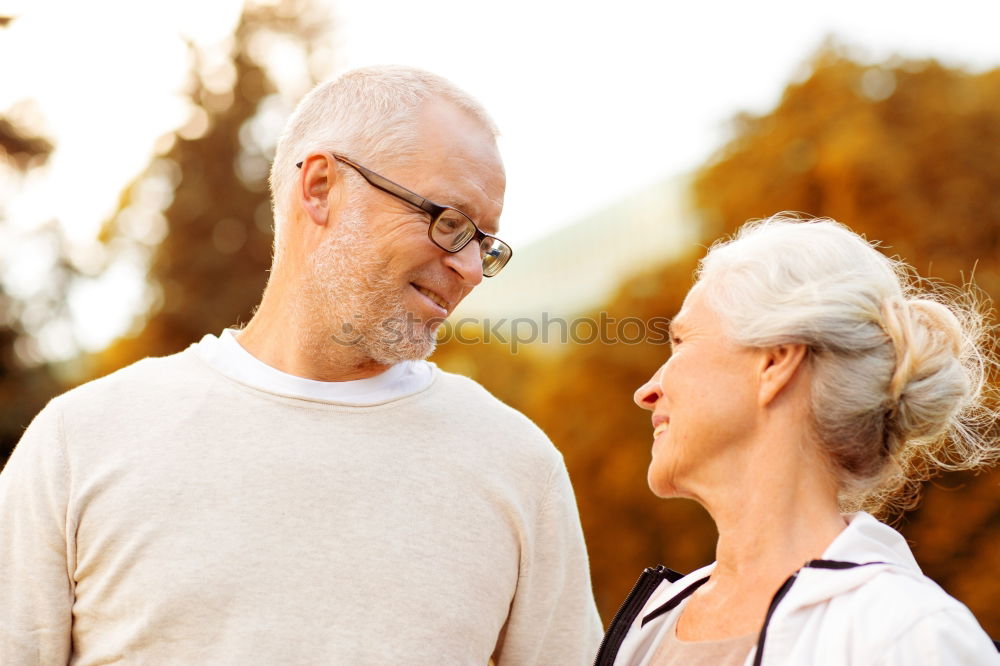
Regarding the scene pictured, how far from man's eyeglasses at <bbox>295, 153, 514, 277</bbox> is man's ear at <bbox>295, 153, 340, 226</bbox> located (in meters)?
0.04

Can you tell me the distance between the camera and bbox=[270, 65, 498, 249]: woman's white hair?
115 inches

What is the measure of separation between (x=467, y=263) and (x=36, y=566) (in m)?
1.37

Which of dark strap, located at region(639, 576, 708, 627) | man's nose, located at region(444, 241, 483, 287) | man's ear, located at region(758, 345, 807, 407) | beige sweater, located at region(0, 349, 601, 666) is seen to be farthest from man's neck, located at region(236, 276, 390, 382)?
man's ear, located at region(758, 345, 807, 407)

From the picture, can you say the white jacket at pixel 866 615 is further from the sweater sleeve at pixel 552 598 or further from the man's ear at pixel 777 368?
the sweater sleeve at pixel 552 598

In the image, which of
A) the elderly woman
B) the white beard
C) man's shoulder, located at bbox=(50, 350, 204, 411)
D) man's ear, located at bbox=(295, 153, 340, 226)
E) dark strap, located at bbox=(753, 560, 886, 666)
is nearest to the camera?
dark strap, located at bbox=(753, 560, 886, 666)

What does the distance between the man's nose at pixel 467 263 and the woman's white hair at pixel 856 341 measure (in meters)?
0.78

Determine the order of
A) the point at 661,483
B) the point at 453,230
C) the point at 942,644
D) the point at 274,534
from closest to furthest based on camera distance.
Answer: the point at 942,644 → the point at 661,483 → the point at 274,534 → the point at 453,230

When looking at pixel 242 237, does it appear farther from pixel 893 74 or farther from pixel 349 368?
pixel 349 368

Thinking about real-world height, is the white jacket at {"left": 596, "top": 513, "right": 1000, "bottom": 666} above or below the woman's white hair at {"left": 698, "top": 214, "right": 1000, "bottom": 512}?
below

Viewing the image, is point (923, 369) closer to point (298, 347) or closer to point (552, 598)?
point (552, 598)

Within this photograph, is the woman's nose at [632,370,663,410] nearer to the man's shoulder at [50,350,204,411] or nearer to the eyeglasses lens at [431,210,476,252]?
the eyeglasses lens at [431,210,476,252]

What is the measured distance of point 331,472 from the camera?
2682mm

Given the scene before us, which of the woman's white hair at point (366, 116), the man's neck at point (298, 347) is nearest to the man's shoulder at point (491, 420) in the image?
the man's neck at point (298, 347)

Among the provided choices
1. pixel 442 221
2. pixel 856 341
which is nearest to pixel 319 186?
pixel 442 221
